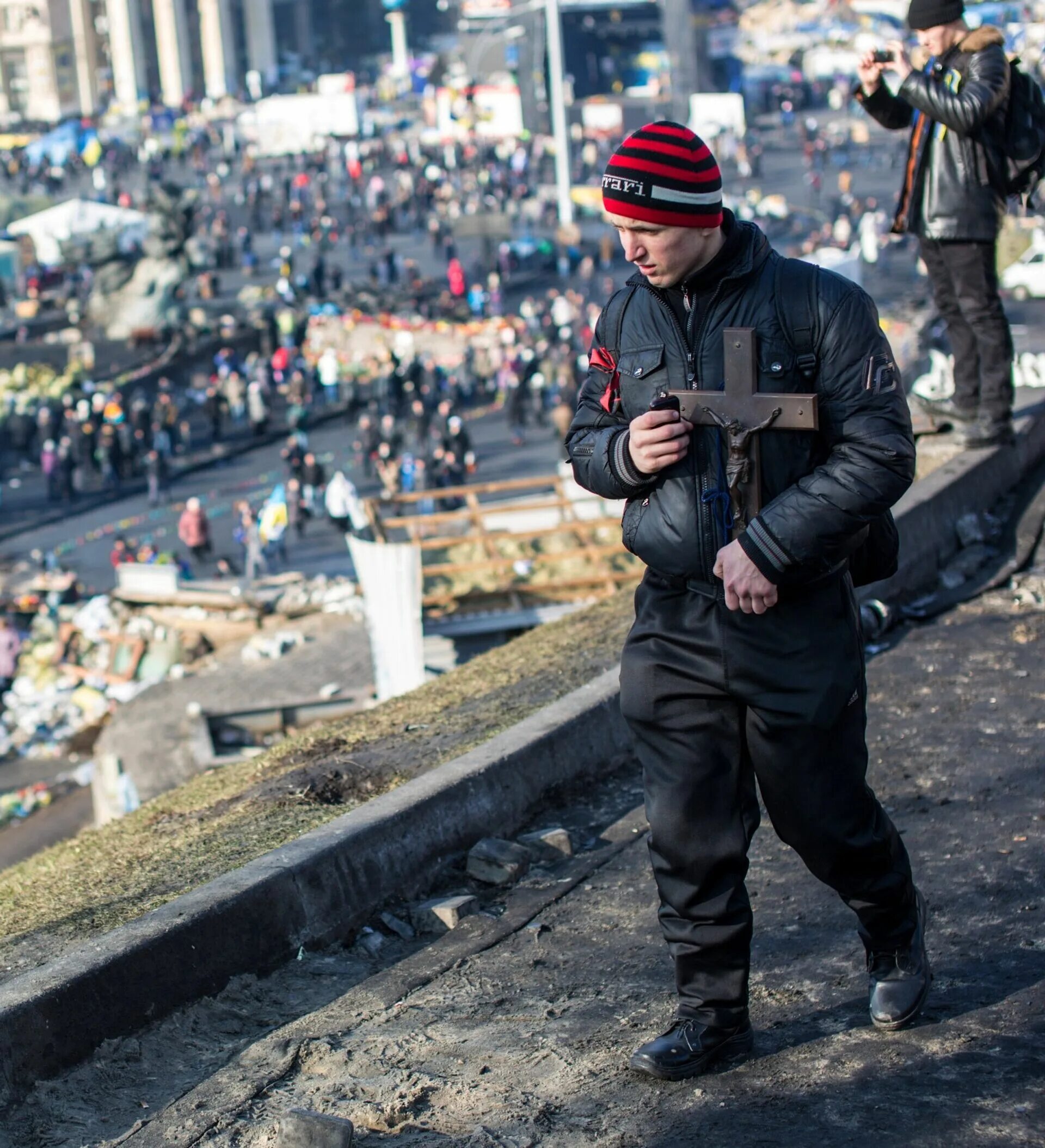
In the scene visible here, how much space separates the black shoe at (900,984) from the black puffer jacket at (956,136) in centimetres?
372

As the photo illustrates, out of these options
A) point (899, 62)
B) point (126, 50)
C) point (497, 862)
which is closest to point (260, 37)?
point (126, 50)

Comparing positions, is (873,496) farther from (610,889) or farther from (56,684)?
(56,684)

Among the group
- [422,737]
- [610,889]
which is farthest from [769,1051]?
[422,737]

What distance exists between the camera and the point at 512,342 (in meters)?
35.7

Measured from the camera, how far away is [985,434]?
7195mm

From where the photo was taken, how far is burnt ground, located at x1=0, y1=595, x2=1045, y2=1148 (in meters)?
2.94

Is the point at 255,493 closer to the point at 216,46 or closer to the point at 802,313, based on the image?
the point at 802,313

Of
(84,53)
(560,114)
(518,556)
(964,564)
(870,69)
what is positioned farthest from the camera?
(84,53)

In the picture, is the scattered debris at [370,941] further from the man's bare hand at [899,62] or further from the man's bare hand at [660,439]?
the man's bare hand at [899,62]

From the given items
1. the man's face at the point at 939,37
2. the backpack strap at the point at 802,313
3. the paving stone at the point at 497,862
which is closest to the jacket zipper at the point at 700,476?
the backpack strap at the point at 802,313

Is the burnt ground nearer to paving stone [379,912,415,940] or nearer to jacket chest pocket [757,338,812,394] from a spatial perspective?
paving stone [379,912,415,940]

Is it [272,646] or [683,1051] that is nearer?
[683,1051]

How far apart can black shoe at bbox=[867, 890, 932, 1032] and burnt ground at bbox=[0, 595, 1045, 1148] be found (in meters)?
0.04

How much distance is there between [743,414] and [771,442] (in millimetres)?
78
